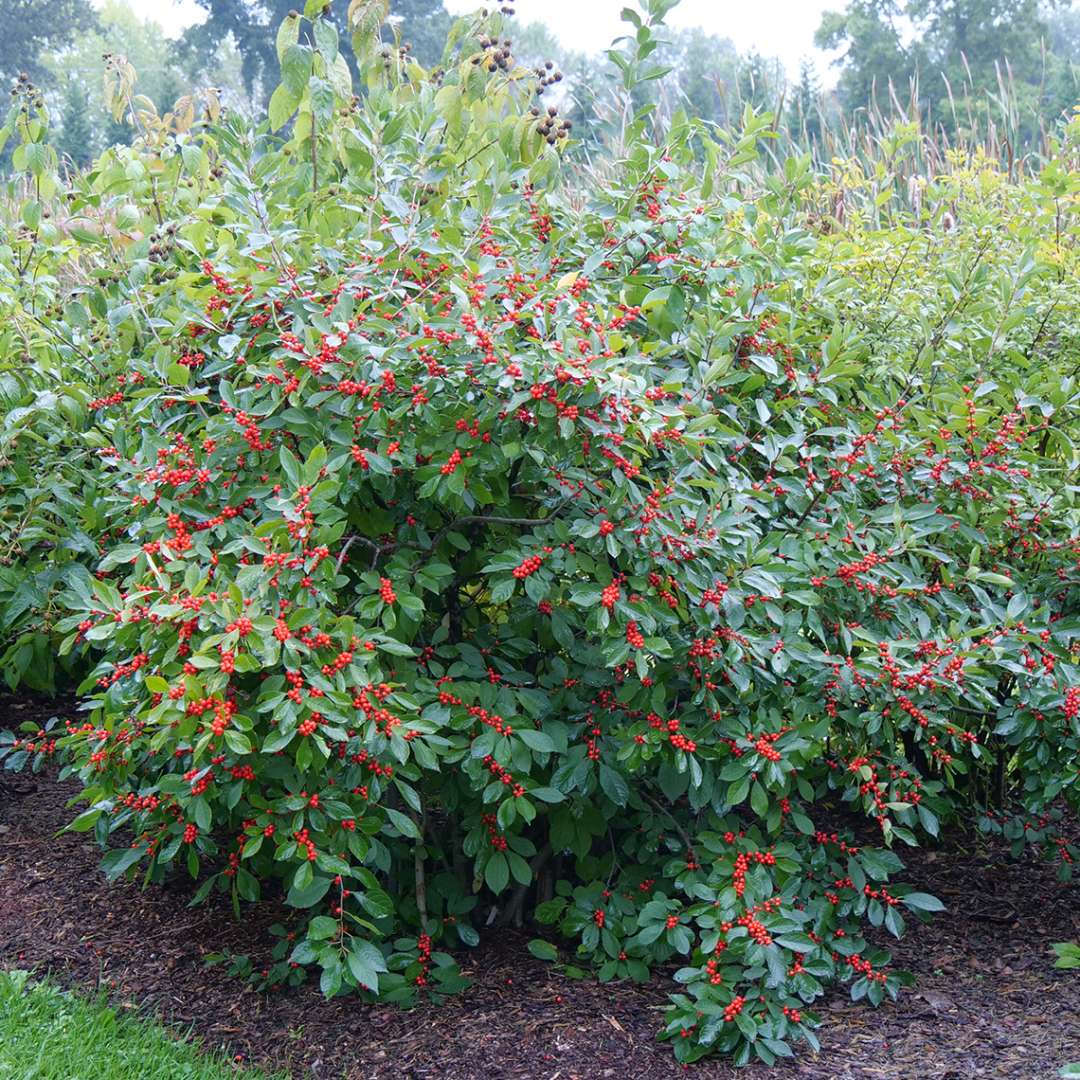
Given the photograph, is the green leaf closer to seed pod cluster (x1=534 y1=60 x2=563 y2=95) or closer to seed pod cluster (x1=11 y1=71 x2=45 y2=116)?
seed pod cluster (x1=534 y1=60 x2=563 y2=95)

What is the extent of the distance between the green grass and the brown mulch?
0.10m

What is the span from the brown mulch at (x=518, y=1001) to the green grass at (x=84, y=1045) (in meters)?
0.10

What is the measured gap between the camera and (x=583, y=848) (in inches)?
119

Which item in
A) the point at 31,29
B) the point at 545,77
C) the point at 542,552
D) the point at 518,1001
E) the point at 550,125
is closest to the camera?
the point at 542,552

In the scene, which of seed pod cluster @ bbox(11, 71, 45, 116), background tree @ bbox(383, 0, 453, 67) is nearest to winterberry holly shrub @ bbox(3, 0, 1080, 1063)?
seed pod cluster @ bbox(11, 71, 45, 116)

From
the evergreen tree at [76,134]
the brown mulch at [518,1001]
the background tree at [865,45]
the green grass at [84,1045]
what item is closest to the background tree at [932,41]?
the background tree at [865,45]

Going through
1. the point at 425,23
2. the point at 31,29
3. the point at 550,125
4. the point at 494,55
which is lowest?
the point at 550,125

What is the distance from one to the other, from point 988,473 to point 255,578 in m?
1.84

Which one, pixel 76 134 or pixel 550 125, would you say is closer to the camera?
pixel 550 125

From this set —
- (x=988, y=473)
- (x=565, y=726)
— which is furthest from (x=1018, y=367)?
(x=565, y=726)

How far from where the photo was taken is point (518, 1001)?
9.94 ft

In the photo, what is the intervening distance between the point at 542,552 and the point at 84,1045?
5.19 ft

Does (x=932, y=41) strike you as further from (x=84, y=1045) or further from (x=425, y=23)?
(x=84, y=1045)

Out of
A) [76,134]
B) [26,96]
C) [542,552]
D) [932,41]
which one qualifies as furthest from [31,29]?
[542,552]
